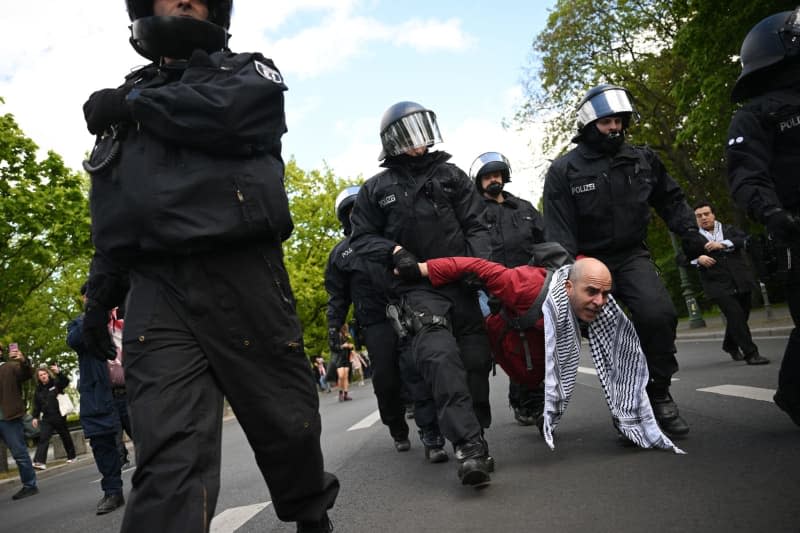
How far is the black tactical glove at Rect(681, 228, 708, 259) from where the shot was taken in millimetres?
5410

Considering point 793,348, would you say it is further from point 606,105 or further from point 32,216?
point 32,216

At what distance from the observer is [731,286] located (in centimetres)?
979

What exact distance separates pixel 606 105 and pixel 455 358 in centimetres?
196

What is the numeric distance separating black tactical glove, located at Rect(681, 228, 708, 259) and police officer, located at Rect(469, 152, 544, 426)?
240cm

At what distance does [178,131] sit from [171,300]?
548 millimetres

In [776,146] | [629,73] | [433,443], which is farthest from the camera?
[629,73]

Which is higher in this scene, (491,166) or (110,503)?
(491,166)

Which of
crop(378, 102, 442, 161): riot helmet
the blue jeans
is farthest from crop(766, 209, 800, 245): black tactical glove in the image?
the blue jeans

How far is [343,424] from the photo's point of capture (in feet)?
38.5

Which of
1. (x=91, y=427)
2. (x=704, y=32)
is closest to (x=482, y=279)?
(x=91, y=427)

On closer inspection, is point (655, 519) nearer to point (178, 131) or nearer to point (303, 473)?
point (303, 473)

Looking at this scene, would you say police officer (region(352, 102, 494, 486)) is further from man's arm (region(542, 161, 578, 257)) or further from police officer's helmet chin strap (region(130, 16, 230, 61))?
police officer's helmet chin strap (region(130, 16, 230, 61))

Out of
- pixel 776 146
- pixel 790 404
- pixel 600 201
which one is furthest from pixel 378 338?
pixel 776 146

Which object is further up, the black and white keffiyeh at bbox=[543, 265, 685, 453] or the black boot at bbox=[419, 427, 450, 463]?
the black and white keffiyeh at bbox=[543, 265, 685, 453]
